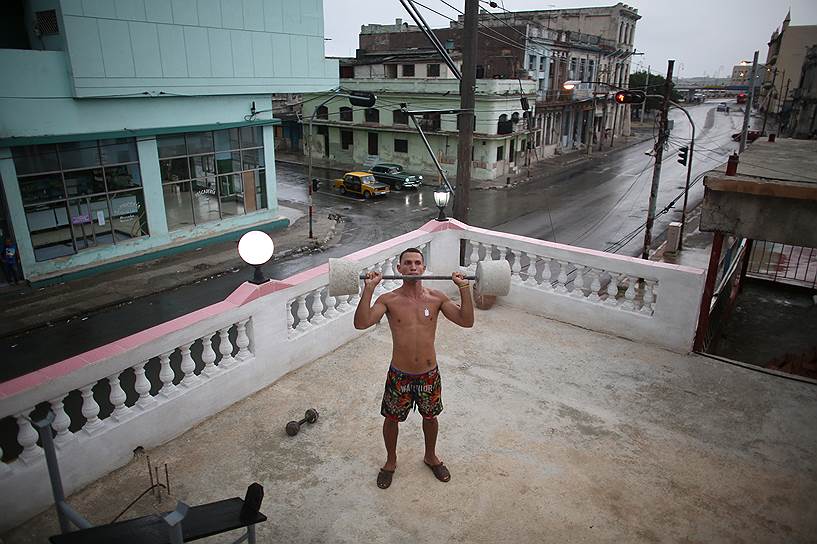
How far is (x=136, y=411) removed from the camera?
5293mm

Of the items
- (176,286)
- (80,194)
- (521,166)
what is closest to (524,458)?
(176,286)

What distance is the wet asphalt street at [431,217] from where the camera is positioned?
1477cm

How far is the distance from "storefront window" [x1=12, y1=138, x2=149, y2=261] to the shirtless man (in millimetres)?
16959

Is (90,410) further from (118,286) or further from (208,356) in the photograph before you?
(118,286)

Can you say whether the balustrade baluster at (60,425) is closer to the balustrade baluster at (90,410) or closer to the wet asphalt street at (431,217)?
the balustrade baluster at (90,410)

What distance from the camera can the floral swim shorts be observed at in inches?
194

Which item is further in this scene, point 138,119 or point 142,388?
point 138,119

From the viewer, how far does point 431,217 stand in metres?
28.1

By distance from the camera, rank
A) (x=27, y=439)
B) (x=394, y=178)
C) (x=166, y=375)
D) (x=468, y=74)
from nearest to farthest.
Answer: (x=27, y=439)
(x=166, y=375)
(x=468, y=74)
(x=394, y=178)

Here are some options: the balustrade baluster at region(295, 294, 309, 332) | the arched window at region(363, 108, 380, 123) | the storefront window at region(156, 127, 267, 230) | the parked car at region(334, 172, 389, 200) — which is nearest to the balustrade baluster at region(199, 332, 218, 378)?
the balustrade baluster at region(295, 294, 309, 332)

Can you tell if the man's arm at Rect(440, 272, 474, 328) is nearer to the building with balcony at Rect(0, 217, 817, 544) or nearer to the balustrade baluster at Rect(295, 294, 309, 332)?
the building with balcony at Rect(0, 217, 817, 544)

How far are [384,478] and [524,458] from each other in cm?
142

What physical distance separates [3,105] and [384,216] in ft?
54.0

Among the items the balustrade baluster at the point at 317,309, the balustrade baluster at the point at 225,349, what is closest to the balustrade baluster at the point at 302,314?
the balustrade baluster at the point at 317,309
